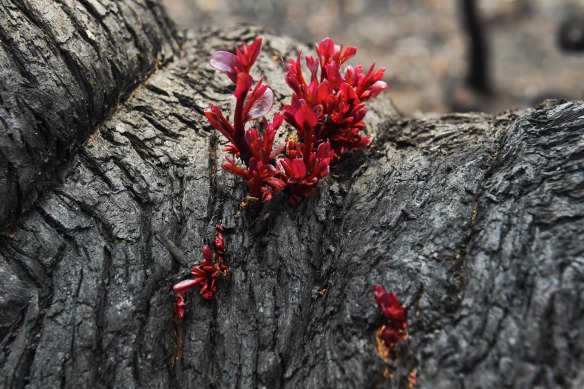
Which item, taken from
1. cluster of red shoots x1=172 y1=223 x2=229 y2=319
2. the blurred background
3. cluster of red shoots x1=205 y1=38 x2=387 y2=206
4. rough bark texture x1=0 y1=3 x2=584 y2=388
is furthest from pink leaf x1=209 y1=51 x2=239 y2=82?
the blurred background

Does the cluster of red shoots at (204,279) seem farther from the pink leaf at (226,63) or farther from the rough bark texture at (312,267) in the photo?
the pink leaf at (226,63)

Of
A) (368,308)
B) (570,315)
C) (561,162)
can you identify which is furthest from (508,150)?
(368,308)

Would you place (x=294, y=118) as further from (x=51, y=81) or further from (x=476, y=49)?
(x=476, y=49)

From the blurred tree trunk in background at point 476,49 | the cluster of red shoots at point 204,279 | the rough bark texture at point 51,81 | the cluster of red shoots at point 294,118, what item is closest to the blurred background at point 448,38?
the blurred tree trunk in background at point 476,49

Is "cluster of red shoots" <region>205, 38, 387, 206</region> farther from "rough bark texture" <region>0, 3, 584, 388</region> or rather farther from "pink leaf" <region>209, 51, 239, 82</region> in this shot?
"rough bark texture" <region>0, 3, 584, 388</region>

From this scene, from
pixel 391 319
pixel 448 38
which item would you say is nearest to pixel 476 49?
pixel 448 38

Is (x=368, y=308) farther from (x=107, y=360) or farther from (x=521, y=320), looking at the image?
(x=107, y=360)
